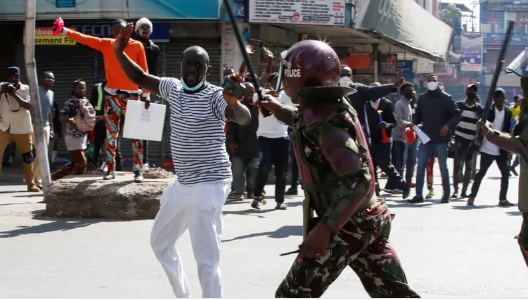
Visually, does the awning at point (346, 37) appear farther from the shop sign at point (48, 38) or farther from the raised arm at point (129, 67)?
the raised arm at point (129, 67)

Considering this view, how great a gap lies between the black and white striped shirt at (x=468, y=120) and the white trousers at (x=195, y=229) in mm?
9237

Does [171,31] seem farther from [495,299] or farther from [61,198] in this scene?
[495,299]

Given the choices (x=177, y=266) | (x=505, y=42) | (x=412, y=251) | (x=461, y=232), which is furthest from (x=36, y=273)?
(x=461, y=232)

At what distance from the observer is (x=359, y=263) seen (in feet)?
12.9

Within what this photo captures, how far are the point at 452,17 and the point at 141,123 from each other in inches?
3434

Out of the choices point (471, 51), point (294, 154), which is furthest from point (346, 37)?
point (471, 51)

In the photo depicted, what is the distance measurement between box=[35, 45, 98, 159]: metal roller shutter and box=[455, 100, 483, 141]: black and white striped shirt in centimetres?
858

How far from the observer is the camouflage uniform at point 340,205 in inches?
138

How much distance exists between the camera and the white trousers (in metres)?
5.06

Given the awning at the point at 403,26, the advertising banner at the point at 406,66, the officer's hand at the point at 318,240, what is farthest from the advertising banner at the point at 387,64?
the officer's hand at the point at 318,240

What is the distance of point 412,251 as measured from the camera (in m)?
→ 8.15

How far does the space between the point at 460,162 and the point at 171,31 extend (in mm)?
6971

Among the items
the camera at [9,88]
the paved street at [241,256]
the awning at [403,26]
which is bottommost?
the paved street at [241,256]

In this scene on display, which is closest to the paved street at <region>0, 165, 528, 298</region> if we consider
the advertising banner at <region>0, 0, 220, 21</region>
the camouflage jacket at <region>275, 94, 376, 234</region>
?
the camouflage jacket at <region>275, 94, 376, 234</region>
